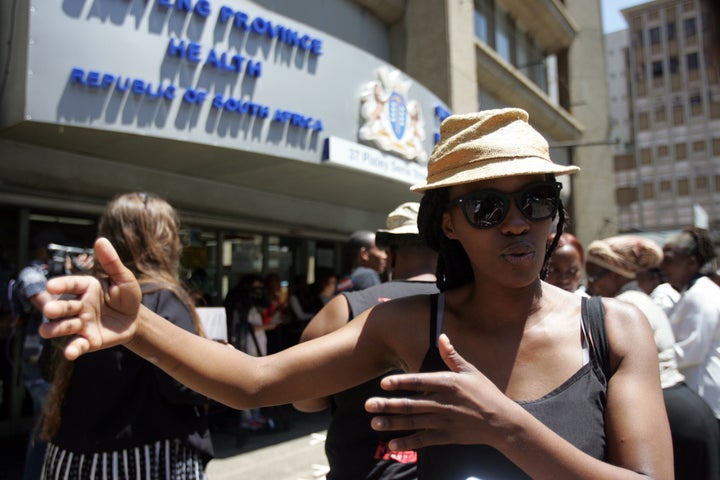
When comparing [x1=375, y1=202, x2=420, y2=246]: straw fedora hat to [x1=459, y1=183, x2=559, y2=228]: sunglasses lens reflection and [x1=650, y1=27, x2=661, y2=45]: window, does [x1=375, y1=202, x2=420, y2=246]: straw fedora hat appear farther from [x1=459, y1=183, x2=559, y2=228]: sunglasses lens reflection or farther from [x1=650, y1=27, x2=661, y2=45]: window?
[x1=650, y1=27, x2=661, y2=45]: window

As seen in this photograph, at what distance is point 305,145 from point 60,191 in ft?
8.94

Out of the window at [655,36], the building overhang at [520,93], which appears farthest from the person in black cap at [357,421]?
the window at [655,36]

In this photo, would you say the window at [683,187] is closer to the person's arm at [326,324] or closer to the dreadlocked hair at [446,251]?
the person's arm at [326,324]

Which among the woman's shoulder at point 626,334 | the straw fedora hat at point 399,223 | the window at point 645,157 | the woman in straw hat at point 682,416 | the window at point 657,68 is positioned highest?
the window at point 657,68

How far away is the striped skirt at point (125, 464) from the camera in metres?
2.16

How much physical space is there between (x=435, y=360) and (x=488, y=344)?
0.54 feet

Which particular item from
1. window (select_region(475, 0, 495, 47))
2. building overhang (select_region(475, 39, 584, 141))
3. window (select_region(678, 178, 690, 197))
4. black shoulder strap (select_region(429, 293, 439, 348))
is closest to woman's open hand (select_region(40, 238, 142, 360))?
black shoulder strap (select_region(429, 293, 439, 348))

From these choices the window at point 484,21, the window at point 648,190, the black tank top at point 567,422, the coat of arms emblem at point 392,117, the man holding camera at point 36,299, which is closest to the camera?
the black tank top at point 567,422

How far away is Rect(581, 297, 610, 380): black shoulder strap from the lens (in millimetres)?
1449

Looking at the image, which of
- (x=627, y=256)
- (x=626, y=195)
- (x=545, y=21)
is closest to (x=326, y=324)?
(x=627, y=256)

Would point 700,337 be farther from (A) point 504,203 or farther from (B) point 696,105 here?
(B) point 696,105

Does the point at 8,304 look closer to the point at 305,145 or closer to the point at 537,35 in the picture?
the point at 305,145

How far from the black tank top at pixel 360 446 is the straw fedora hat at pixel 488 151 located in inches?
40.3

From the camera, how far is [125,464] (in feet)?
7.14
